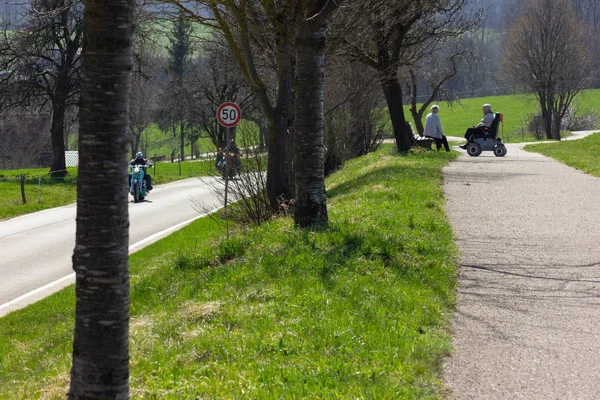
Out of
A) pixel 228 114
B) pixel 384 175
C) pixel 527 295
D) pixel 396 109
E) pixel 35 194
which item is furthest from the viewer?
pixel 35 194

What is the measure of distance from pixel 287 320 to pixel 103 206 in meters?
2.79

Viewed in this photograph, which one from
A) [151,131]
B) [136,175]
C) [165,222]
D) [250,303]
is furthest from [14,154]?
[250,303]

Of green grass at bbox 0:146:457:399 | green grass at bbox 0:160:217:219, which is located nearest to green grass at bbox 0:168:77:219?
green grass at bbox 0:160:217:219

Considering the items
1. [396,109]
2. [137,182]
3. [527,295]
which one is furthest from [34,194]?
[527,295]

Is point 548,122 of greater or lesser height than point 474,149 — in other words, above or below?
above

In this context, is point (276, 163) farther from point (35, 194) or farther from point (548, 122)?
point (548, 122)

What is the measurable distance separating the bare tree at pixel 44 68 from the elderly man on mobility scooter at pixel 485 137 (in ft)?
59.3

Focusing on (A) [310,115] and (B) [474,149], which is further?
(B) [474,149]

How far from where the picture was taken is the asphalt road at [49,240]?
1402 cm

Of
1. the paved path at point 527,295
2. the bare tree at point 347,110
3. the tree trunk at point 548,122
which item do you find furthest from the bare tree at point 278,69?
the tree trunk at point 548,122

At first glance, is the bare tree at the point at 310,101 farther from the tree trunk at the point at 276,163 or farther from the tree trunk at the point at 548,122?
the tree trunk at the point at 548,122

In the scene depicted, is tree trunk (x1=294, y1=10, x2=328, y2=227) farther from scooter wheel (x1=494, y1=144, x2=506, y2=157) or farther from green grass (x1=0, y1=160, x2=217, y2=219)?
scooter wheel (x1=494, y1=144, x2=506, y2=157)

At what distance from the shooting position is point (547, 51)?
186 ft

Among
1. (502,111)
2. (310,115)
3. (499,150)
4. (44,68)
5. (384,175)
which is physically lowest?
(384,175)
